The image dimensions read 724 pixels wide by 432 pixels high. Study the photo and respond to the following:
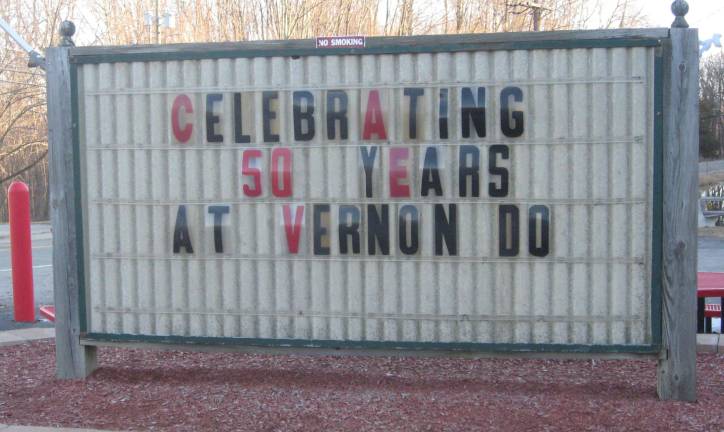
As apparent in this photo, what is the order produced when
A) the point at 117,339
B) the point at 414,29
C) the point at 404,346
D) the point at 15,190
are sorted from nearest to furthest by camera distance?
the point at 404,346 → the point at 117,339 → the point at 15,190 → the point at 414,29

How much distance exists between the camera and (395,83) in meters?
5.59

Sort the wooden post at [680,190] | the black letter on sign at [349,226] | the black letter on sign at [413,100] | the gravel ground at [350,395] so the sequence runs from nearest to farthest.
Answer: the gravel ground at [350,395]
the wooden post at [680,190]
the black letter on sign at [413,100]
the black letter on sign at [349,226]

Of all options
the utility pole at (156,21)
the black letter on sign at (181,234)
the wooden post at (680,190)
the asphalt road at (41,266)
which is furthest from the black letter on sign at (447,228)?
the utility pole at (156,21)

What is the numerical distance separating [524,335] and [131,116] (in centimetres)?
318

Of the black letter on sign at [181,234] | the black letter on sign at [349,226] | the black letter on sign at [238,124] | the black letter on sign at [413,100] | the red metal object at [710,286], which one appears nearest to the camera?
the black letter on sign at [413,100]

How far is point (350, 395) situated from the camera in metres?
5.59

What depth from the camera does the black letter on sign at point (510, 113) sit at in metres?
5.46

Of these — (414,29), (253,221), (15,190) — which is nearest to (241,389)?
(253,221)

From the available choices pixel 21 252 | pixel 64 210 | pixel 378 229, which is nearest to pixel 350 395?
pixel 378 229

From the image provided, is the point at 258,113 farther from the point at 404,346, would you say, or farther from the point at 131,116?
the point at 404,346

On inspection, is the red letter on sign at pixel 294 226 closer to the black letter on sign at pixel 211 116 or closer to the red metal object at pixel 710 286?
the black letter on sign at pixel 211 116

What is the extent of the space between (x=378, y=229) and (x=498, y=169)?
91 centimetres

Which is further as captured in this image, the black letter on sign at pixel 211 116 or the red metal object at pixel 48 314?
the red metal object at pixel 48 314

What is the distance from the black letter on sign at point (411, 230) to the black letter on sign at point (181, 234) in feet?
4.99
